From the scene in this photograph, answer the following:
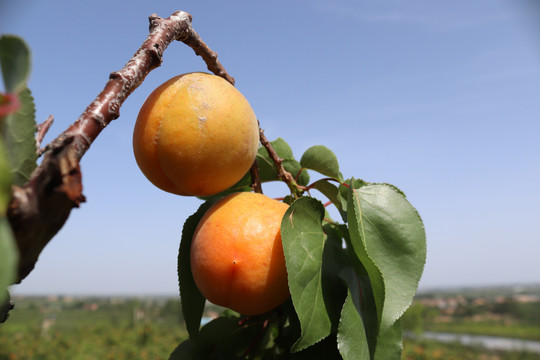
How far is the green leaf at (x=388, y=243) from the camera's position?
1.92 feet

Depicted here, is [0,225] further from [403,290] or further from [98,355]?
[98,355]

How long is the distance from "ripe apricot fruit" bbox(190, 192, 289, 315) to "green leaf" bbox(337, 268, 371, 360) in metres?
0.12

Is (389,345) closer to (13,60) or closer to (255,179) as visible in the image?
(255,179)

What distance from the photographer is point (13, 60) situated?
272 millimetres

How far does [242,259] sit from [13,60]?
444 millimetres

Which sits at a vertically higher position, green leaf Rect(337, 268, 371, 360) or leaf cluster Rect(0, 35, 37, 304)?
leaf cluster Rect(0, 35, 37, 304)

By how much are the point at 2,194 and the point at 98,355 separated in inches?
459

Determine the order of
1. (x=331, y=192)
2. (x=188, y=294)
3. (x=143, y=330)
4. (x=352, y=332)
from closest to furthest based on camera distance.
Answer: (x=352, y=332) < (x=188, y=294) < (x=331, y=192) < (x=143, y=330)

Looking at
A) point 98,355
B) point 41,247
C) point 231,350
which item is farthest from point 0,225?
point 98,355

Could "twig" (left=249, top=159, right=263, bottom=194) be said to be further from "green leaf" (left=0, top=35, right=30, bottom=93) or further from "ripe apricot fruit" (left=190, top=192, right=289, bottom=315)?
"green leaf" (left=0, top=35, right=30, bottom=93)

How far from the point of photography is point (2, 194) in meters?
0.22

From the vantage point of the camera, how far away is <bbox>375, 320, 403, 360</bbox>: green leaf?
24.6 inches

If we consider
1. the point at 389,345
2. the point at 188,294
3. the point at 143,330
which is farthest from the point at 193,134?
the point at 143,330

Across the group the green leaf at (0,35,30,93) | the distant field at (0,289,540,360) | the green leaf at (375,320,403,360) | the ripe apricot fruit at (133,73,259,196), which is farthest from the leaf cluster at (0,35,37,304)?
the distant field at (0,289,540,360)
